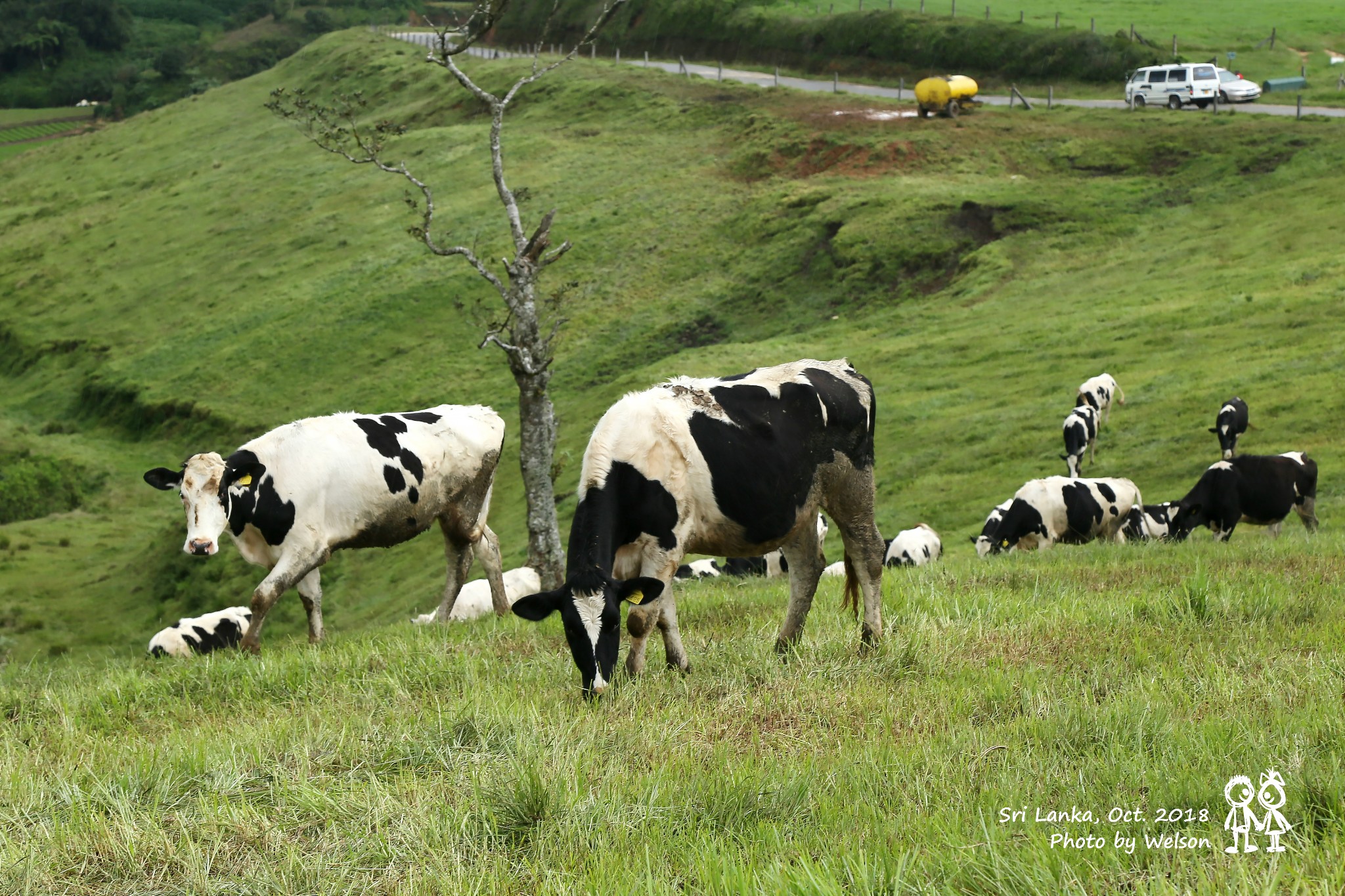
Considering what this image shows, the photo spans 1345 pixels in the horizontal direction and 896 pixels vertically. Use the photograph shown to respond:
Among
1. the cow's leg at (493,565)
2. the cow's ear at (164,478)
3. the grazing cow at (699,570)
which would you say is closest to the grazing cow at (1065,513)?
the grazing cow at (699,570)

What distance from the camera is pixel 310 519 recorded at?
1298 cm

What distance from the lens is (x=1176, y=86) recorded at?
5684 centimetres

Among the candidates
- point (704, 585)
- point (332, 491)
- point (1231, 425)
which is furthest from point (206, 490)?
point (1231, 425)

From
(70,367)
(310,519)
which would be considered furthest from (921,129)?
(310,519)

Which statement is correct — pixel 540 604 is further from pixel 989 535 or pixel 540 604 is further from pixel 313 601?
pixel 989 535

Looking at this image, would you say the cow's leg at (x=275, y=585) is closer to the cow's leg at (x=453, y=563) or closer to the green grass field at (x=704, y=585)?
the green grass field at (x=704, y=585)

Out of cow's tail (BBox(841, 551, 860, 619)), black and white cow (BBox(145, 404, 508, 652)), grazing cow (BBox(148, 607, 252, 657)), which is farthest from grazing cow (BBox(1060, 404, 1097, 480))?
grazing cow (BBox(148, 607, 252, 657))

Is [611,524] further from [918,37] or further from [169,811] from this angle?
[918,37]

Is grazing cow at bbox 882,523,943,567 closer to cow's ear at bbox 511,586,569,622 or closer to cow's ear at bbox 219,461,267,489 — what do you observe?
cow's ear at bbox 219,461,267,489

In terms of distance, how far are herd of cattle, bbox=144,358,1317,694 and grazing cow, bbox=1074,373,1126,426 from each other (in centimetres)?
640

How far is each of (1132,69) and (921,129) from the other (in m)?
15.7

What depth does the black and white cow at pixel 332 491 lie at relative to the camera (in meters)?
12.4

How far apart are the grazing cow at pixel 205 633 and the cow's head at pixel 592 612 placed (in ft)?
43.3

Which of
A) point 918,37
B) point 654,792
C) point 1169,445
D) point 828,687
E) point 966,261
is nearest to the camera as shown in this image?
point 654,792
